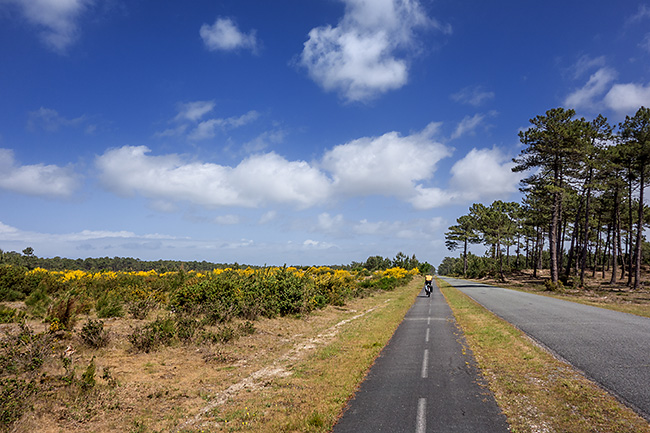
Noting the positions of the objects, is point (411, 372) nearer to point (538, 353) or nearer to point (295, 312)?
point (538, 353)

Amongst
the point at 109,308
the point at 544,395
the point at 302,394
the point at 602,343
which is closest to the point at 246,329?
the point at 109,308

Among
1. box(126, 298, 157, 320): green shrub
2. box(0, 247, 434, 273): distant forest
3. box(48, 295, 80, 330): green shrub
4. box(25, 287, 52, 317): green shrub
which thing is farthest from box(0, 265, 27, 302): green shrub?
box(0, 247, 434, 273): distant forest

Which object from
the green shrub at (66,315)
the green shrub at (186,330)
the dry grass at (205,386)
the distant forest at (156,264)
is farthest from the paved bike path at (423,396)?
the distant forest at (156,264)

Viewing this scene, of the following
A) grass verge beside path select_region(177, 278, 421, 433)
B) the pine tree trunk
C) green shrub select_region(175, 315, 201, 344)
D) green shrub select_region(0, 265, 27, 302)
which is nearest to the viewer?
grass verge beside path select_region(177, 278, 421, 433)

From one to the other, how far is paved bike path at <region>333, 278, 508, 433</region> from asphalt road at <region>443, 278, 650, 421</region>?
2.69 meters

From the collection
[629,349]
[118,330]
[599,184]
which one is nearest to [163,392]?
[118,330]

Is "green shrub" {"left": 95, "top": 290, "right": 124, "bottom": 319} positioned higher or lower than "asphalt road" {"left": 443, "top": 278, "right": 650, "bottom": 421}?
lower

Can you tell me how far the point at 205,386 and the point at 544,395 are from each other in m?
7.57

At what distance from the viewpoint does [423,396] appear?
22.5 ft

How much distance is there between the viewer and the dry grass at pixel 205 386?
601 cm

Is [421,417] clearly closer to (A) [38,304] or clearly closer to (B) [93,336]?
(B) [93,336]

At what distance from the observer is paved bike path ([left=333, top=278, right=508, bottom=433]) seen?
220 inches

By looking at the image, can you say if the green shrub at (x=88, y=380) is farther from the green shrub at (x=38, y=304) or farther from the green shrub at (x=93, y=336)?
the green shrub at (x=38, y=304)

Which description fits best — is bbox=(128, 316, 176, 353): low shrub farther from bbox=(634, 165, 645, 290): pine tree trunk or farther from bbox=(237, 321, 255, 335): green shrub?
bbox=(634, 165, 645, 290): pine tree trunk
